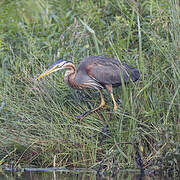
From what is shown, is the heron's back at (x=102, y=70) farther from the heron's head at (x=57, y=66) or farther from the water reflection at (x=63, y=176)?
the water reflection at (x=63, y=176)

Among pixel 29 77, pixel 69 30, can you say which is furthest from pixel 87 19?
pixel 29 77

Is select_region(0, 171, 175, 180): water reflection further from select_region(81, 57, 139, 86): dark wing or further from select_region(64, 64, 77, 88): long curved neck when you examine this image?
select_region(81, 57, 139, 86): dark wing

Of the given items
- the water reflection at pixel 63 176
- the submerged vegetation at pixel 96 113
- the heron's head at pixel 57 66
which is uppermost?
the heron's head at pixel 57 66

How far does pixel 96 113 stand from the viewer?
21.1 ft

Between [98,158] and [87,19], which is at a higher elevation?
[87,19]

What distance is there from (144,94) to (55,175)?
1.50 metres

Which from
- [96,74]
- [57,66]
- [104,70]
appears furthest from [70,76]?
[104,70]

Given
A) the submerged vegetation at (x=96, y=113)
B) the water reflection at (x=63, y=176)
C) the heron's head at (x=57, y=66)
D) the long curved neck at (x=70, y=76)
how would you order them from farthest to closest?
the long curved neck at (x=70, y=76)
the heron's head at (x=57, y=66)
the submerged vegetation at (x=96, y=113)
the water reflection at (x=63, y=176)

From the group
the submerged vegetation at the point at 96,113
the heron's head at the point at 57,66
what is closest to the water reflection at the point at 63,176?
the submerged vegetation at the point at 96,113

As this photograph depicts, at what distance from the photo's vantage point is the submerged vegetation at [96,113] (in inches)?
216

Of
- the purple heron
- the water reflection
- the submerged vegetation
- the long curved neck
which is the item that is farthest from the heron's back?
the water reflection

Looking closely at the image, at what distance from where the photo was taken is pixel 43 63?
7.46m

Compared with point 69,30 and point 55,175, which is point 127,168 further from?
point 69,30

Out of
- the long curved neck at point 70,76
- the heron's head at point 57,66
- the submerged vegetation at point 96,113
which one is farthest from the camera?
the long curved neck at point 70,76
